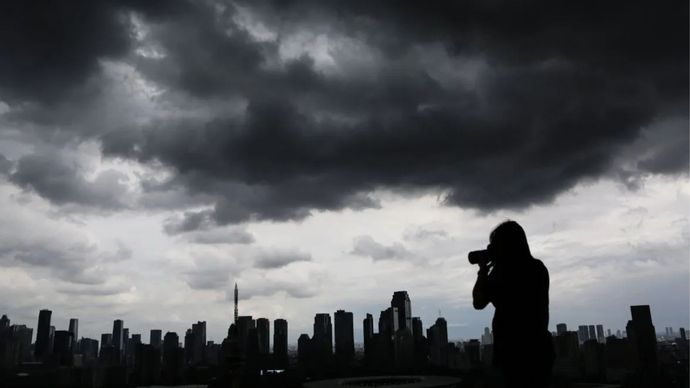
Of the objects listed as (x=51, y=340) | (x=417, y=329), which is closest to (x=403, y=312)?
(x=417, y=329)

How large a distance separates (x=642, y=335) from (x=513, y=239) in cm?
13934

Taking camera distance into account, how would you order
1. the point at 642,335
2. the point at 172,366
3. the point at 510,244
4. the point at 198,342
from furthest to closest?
the point at 198,342 < the point at 172,366 < the point at 642,335 < the point at 510,244

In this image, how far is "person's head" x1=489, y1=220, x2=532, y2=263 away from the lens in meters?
4.89

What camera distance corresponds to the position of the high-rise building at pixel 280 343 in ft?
504

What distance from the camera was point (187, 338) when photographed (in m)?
179

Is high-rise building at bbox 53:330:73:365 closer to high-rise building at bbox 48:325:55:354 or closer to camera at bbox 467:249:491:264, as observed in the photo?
high-rise building at bbox 48:325:55:354

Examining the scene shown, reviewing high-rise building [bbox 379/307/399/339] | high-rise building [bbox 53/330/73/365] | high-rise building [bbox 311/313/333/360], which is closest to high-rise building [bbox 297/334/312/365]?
high-rise building [bbox 311/313/333/360]

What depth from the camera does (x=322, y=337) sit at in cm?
17162

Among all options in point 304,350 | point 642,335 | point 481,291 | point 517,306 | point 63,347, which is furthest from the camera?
point 304,350

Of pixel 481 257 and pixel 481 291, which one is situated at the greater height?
pixel 481 257

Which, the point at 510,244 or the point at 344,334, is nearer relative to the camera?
the point at 510,244

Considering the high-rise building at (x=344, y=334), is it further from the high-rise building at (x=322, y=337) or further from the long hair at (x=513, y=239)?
the long hair at (x=513, y=239)

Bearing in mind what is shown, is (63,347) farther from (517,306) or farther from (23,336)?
(517,306)

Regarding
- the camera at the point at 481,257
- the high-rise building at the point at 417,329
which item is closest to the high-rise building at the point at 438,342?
the high-rise building at the point at 417,329
